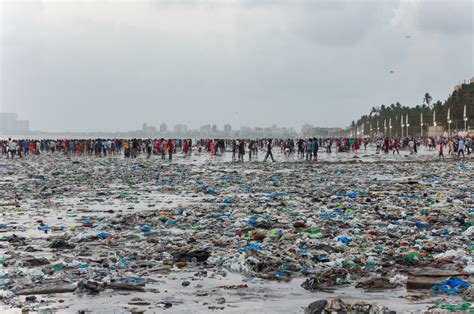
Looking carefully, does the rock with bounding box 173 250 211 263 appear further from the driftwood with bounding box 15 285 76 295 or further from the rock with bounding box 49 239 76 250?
the driftwood with bounding box 15 285 76 295

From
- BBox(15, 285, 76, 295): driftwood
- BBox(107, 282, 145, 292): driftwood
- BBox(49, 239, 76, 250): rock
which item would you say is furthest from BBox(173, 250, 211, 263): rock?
BBox(15, 285, 76, 295): driftwood

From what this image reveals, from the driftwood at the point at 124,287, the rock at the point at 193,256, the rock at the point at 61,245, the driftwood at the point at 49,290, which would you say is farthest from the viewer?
the rock at the point at 61,245

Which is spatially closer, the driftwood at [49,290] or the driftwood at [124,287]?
the driftwood at [49,290]

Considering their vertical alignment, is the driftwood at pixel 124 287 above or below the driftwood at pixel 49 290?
below

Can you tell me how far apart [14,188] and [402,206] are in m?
12.7

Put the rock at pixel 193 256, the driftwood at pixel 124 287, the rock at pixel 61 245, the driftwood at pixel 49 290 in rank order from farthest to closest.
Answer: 1. the rock at pixel 61 245
2. the rock at pixel 193 256
3. the driftwood at pixel 124 287
4. the driftwood at pixel 49 290

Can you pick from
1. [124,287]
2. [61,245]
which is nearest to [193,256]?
[124,287]

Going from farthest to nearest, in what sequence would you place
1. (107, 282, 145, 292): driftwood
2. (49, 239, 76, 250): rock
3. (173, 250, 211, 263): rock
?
(49, 239, 76, 250): rock
(173, 250, 211, 263): rock
(107, 282, 145, 292): driftwood

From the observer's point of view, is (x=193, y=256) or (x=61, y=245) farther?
(x=61, y=245)

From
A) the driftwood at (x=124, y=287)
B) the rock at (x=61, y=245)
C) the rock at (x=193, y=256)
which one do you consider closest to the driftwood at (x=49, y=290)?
the driftwood at (x=124, y=287)

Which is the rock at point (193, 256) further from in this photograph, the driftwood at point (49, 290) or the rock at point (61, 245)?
the driftwood at point (49, 290)

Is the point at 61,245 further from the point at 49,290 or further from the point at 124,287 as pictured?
the point at 124,287

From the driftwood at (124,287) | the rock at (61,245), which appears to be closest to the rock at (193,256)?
the driftwood at (124,287)

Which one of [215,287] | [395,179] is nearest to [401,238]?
[215,287]
